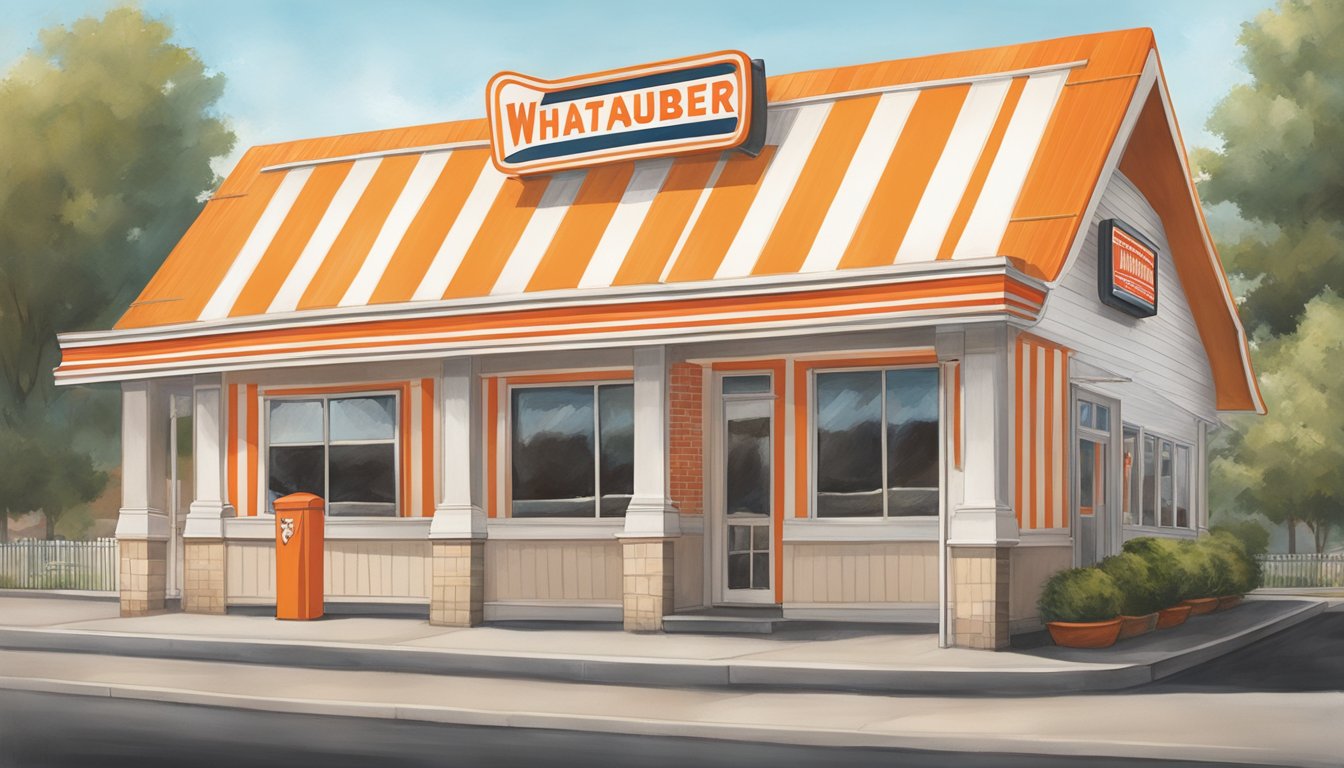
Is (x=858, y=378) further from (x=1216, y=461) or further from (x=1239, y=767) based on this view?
(x=1216, y=461)

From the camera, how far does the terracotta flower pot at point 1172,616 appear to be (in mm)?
21391

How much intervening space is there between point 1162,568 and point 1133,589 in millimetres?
1376

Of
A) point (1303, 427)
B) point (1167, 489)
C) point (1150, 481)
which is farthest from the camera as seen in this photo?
point (1303, 427)

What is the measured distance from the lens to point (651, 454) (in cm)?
2009

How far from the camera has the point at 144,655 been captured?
1945 centimetres

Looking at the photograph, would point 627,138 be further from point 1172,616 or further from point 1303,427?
point 1303,427

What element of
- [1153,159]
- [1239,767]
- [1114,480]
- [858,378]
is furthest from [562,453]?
[1239,767]

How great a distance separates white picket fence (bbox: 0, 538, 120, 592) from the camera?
34719 millimetres

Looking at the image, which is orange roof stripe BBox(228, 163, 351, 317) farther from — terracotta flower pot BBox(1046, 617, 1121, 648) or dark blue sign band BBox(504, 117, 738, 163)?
terracotta flower pot BBox(1046, 617, 1121, 648)

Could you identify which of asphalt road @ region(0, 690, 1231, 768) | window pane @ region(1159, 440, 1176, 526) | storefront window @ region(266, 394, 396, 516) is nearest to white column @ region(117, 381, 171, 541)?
storefront window @ region(266, 394, 396, 516)

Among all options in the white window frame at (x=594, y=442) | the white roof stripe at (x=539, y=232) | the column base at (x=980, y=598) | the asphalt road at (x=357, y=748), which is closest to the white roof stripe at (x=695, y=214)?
the white window frame at (x=594, y=442)

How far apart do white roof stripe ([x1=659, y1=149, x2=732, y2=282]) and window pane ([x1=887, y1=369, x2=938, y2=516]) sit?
10.2 ft

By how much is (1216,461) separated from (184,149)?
28251 mm

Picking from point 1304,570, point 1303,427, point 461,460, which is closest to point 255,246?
point 461,460
